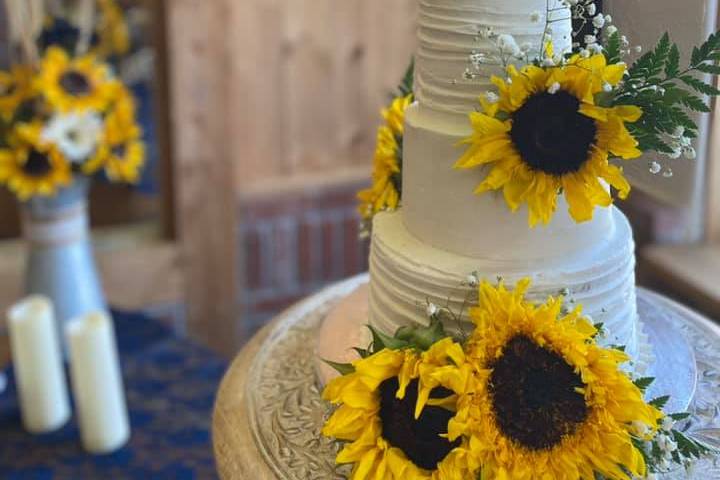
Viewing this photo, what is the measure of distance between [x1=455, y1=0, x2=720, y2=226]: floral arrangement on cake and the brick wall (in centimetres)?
177

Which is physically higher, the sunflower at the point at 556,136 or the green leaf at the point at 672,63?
the green leaf at the point at 672,63

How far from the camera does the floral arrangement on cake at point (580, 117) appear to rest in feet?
2.59

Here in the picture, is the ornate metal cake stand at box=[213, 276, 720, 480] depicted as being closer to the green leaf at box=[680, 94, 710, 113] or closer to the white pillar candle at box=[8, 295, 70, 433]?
the green leaf at box=[680, 94, 710, 113]

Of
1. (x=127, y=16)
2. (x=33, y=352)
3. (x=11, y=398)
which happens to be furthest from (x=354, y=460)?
(x=127, y=16)

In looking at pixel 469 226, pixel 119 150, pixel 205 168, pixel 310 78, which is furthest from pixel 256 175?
pixel 469 226

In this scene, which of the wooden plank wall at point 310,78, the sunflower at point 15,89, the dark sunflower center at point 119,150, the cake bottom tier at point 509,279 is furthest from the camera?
the wooden plank wall at point 310,78

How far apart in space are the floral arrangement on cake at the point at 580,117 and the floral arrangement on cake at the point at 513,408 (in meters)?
0.10

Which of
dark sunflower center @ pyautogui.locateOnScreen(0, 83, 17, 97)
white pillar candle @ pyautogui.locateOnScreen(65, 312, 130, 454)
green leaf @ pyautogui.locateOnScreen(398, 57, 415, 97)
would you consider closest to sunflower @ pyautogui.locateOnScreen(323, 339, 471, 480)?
green leaf @ pyautogui.locateOnScreen(398, 57, 415, 97)

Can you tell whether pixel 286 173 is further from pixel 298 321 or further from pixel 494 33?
pixel 494 33

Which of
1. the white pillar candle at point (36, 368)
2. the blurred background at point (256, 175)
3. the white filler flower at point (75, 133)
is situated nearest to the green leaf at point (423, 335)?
the white pillar candle at point (36, 368)

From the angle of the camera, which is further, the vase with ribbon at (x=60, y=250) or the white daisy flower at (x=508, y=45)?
the vase with ribbon at (x=60, y=250)

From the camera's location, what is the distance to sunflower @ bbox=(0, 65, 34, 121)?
1.73 meters

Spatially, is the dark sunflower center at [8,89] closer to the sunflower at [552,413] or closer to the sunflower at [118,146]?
the sunflower at [118,146]

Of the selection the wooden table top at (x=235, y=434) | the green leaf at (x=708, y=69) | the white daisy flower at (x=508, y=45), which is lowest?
the wooden table top at (x=235, y=434)
